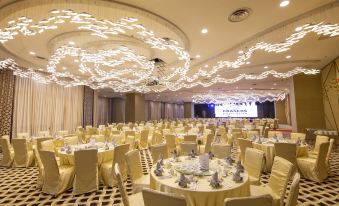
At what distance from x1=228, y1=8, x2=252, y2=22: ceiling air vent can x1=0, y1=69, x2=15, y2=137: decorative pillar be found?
9667mm

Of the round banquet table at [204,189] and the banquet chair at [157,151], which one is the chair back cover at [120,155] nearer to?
the banquet chair at [157,151]

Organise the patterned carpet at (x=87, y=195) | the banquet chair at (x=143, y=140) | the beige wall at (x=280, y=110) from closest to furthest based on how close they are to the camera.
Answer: the patterned carpet at (x=87, y=195) < the banquet chair at (x=143, y=140) < the beige wall at (x=280, y=110)

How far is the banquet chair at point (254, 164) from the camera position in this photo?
3404 mm

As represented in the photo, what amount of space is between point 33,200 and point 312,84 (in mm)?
12858

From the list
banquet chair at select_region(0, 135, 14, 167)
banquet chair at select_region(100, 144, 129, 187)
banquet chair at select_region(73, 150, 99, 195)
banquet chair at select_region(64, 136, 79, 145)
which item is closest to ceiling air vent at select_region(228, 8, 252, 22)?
banquet chair at select_region(100, 144, 129, 187)

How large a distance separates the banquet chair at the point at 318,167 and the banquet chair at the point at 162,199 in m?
4.48

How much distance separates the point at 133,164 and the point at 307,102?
1109 cm

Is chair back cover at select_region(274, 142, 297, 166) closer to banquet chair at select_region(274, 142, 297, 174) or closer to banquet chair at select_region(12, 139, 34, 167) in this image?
banquet chair at select_region(274, 142, 297, 174)

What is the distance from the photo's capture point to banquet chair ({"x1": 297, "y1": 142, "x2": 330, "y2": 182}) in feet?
15.2

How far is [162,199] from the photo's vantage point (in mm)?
1633

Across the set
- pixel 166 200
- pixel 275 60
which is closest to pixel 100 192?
pixel 166 200

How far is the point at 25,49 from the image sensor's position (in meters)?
6.68

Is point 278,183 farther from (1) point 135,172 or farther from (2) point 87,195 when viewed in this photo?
(2) point 87,195

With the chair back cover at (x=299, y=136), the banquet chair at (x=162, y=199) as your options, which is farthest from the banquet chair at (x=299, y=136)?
the banquet chair at (x=162, y=199)
